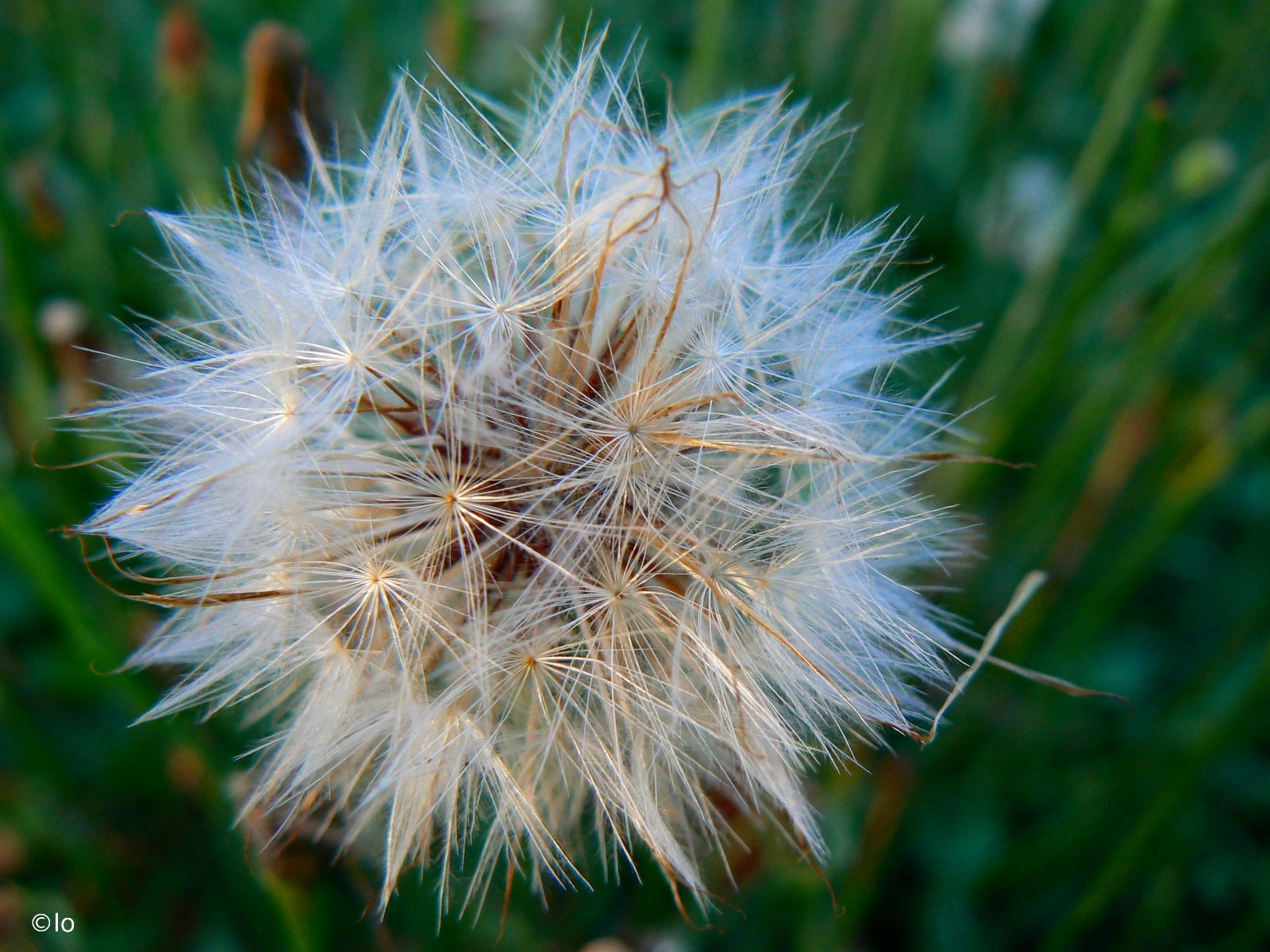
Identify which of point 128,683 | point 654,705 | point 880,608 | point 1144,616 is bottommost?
point 1144,616

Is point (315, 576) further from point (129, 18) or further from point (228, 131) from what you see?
point (129, 18)

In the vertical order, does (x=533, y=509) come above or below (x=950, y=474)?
above

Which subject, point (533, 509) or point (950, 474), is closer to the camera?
point (533, 509)

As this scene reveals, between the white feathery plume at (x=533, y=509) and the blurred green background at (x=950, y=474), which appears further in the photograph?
the blurred green background at (x=950, y=474)

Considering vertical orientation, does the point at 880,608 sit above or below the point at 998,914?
above

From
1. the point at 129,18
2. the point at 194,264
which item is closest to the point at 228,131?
the point at 129,18
